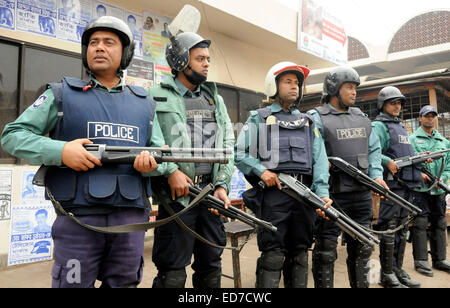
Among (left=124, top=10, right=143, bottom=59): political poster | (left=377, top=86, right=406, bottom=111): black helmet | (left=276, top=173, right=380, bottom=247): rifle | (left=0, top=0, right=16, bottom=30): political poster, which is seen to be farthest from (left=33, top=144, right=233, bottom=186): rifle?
(left=124, top=10, right=143, bottom=59): political poster

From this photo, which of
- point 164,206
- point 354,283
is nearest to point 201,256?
point 164,206

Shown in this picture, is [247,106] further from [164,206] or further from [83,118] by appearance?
[83,118]

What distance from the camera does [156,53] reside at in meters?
5.78

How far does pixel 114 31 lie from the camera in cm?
202

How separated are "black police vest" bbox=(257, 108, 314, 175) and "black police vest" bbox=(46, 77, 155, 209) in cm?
134

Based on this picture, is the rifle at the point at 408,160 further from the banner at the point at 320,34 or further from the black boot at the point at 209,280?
the banner at the point at 320,34

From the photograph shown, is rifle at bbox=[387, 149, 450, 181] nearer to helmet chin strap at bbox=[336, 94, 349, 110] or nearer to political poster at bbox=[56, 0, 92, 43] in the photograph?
helmet chin strap at bbox=[336, 94, 349, 110]

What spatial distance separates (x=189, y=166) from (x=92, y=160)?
854 millimetres

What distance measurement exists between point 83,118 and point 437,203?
511cm

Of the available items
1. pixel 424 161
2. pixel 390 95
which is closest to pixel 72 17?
pixel 390 95

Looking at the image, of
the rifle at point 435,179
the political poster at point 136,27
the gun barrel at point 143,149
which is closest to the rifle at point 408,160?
the rifle at point 435,179

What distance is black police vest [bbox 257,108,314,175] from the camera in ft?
9.81

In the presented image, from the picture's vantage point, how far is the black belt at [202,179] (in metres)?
2.57

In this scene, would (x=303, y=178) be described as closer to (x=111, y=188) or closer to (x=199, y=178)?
(x=199, y=178)
